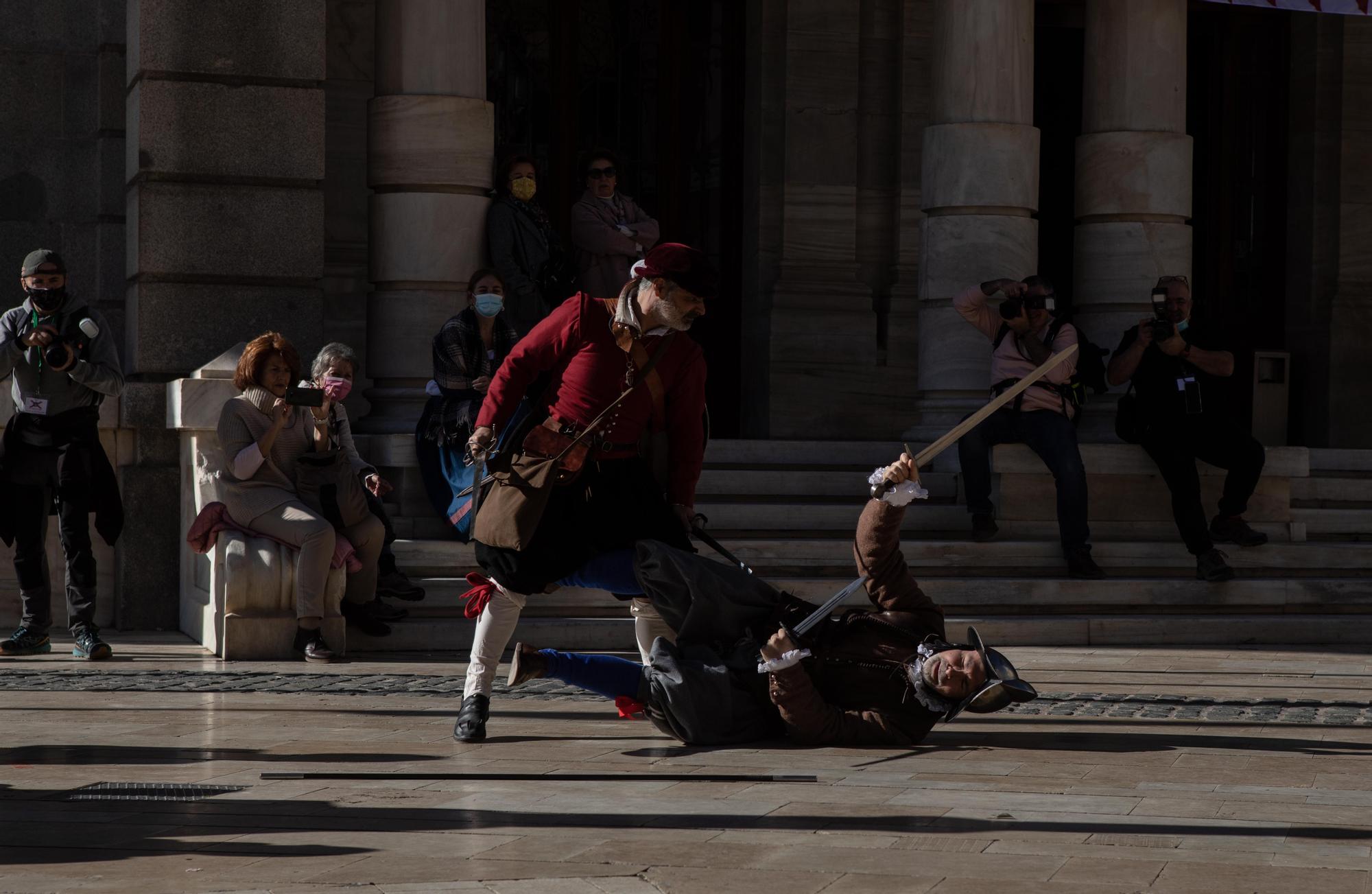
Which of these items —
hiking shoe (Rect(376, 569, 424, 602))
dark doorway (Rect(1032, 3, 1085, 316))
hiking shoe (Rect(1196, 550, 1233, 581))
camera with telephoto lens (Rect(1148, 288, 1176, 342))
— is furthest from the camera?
dark doorway (Rect(1032, 3, 1085, 316))

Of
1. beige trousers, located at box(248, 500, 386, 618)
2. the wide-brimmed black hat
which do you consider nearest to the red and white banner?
beige trousers, located at box(248, 500, 386, 618)

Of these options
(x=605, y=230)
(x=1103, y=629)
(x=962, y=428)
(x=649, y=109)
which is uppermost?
(x=649, y=109)

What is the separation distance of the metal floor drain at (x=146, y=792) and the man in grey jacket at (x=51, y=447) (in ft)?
13.5

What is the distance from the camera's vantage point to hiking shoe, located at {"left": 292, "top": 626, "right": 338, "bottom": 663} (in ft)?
32.8

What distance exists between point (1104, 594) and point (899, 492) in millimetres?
5317

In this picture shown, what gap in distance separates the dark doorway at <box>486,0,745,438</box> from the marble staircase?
3458mm

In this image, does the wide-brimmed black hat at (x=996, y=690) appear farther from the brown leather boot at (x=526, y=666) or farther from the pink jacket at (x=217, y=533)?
the pink jacket at (x=217, y=533)

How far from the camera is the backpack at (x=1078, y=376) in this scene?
11.9m

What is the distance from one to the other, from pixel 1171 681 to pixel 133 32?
7.30 m

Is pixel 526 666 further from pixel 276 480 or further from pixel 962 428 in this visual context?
pixel 276 480

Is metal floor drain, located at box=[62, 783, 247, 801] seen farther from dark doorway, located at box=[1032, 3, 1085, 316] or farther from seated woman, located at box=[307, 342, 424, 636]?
dark doorway, located at box=[1032, 3, 1085, 316]

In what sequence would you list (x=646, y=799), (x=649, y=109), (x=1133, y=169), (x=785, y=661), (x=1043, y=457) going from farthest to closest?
(x=649, y=109), (x=1133, y=169), (x=1043, y=457), (x=785, y=661), (x=646, y=799)

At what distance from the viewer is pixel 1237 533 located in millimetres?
12094

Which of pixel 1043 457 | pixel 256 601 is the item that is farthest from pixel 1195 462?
pixel 256 601
